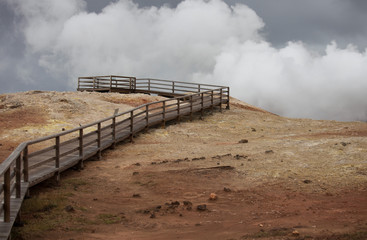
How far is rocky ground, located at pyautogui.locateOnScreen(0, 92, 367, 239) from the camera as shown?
22.8 ft

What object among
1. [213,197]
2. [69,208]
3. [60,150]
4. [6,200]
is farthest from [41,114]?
[6,200]

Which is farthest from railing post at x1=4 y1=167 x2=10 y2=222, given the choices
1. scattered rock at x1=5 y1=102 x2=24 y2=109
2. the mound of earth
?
scattered rock at x1=5 y1=102 x2=24 y2=109

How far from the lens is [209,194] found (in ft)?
31.0

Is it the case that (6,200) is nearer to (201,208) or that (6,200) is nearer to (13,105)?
(201,208)

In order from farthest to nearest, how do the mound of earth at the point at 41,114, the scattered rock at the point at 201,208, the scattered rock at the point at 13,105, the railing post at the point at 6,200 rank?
the scattered rock at the point at 13,105, the mound of earth at the point at 41,114, the scattered rock at the point at 201,208, the railing post at the point at 6,200

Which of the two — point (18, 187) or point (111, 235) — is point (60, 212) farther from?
point (111, 235)

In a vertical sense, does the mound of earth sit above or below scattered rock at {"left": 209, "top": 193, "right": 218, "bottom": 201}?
above

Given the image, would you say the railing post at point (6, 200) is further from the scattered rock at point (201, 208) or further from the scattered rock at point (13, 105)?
the scattered rock at point (13, 105)

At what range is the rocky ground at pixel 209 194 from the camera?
6941 millimetres

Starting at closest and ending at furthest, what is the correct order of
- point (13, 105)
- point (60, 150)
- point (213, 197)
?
point (213, 197) → point (60, 150) → point (13, 105)

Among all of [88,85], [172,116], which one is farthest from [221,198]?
[88,85]

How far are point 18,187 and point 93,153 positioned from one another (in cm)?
617

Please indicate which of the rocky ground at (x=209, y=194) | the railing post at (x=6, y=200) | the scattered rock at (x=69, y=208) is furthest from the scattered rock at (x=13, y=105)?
the railing post at (x=6, y=200)

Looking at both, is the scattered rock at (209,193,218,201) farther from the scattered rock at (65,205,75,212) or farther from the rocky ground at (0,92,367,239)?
the scattered rock at (65,205,75,212)
